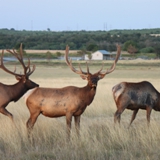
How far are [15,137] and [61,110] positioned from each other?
114cm

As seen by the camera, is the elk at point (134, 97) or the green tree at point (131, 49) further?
the green tree at point (131, 49)

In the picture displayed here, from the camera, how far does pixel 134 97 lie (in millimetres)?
11570

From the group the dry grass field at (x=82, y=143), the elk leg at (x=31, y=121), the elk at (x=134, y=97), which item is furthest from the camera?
the elk at (x=134, y=97)

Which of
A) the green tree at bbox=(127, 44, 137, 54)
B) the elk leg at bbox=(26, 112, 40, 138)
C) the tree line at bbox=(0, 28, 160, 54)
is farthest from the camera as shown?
the tree line at bbox=(0, 28, 160, 54)

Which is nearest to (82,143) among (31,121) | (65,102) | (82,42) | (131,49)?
(65,102)

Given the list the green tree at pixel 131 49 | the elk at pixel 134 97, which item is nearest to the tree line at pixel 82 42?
the green tree at pixel 131 49

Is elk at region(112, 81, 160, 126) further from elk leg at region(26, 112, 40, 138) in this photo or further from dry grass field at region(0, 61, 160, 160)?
elk leg at region(26, 112, 40, 138)

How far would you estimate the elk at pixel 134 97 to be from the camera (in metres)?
11.5

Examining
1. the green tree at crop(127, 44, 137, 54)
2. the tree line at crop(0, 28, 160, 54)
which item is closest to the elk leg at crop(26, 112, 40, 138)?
the green tree at crop(127, 44, 137, 54)

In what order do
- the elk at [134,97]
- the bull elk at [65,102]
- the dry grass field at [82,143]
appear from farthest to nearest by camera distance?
1. the elk at [134,97]
2. the bull elk at [65,102]
3. the dry grass field at [82,143]

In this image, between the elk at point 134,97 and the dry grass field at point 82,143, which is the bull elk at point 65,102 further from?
the elk at point 134,97

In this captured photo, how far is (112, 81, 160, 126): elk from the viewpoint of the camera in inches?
451

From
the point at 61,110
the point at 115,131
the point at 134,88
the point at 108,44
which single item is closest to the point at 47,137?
the point at 61,110

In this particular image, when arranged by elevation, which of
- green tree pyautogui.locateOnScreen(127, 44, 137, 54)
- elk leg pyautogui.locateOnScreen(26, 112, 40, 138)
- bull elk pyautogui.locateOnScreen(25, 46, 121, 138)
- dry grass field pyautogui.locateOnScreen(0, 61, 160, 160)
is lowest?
green tree pyautogui.locateOnScreen(127, 44, 137, 54)
